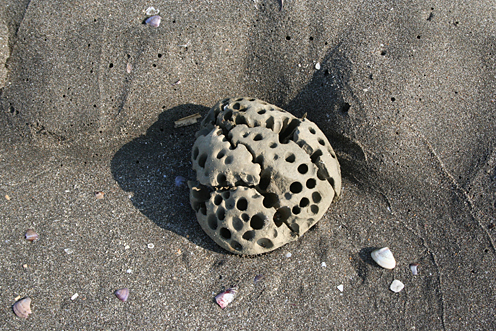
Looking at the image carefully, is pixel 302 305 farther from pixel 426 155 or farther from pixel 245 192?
pixel 426 155

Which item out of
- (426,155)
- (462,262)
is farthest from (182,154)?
(462,262)

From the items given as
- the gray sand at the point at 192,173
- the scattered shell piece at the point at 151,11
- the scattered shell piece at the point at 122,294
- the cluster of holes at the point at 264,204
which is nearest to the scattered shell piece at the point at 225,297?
the gray sand at the point at 192,173

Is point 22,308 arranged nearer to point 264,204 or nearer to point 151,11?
point 264,204

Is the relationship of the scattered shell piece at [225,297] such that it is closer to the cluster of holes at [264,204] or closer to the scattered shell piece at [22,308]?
the cluster of holes at [264,204]

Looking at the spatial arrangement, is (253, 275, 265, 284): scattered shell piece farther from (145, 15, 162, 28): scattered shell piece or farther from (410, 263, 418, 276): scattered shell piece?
(145, 15, 162, 28): scattered shell piece

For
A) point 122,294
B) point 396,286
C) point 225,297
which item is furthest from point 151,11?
point 396,286

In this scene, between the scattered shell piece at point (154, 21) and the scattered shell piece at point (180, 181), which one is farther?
the scattered shell piece at point (154, 21)

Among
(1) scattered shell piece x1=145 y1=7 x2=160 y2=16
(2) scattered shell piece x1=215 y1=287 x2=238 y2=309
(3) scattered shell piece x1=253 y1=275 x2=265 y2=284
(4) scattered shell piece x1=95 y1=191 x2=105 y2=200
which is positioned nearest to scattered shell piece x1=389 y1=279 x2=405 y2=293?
(3) scattered shell piece x1=253 y1=275 x2=265 y2=284
